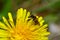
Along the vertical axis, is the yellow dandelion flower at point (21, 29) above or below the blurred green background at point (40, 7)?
below

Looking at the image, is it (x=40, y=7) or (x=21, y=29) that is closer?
(x=21, y=29)

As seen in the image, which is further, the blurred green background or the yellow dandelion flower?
the blurred green background

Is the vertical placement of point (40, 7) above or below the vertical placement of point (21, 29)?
above

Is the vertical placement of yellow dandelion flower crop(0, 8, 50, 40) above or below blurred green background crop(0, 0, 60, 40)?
below

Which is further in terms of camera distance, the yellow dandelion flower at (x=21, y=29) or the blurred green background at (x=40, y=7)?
the blurred green background at (x=40, y=7)
